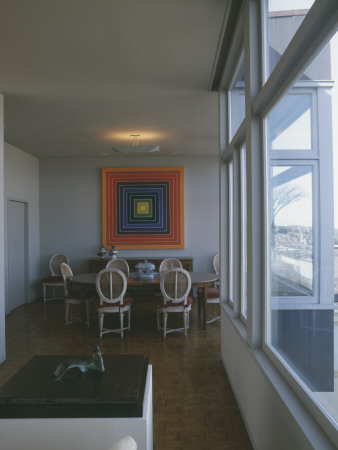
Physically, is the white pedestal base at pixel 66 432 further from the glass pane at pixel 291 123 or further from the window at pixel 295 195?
the glass pane at pixel 291 123

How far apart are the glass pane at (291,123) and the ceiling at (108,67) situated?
1.17 metres

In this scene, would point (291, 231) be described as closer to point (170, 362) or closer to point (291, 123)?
point (291, 123)

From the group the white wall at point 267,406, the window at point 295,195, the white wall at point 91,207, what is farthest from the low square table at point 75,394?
the white wall at point 91,207

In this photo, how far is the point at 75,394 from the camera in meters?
1.60

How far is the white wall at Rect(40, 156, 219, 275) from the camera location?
26.3 feet

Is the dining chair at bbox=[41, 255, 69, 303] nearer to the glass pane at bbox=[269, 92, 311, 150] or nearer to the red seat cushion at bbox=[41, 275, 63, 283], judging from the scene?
the red seat cushion at bbox=[41, 275, 63, 283]

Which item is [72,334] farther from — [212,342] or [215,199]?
[215,199]

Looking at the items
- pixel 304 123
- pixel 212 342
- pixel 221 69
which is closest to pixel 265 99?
pixel 304 123

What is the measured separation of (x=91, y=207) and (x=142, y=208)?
1.12 m

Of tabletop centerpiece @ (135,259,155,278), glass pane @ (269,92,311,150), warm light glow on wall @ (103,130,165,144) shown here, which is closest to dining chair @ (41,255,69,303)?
tabletop centerpiece @ (135,259,155,278)

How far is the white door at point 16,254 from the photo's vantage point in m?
6.85

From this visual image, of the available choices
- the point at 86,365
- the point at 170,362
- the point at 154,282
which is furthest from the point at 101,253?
the point at 86,365

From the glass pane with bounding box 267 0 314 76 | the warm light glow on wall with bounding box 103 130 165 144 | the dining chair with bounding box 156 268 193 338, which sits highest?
the warm light glow on wall with bounding box 103 130 165 144

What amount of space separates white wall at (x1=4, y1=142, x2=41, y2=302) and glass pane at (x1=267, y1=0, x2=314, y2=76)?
18.3 ft
